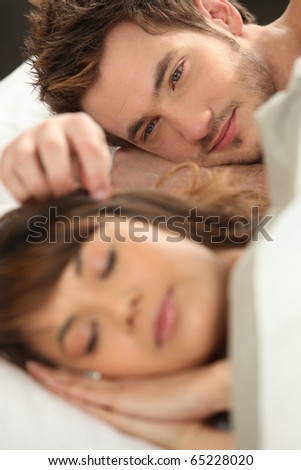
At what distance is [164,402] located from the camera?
0.70 meters

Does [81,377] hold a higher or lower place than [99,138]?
lower

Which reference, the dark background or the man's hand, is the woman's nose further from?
the dark background

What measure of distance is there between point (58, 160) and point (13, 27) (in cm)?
142

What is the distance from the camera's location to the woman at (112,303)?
0.68 m

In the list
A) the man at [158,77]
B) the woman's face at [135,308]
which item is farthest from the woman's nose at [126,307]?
the man at [158,77]

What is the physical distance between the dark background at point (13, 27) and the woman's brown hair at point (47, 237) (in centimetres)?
129

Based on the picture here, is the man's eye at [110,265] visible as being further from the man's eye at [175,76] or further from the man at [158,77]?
the man's eye at [175,76]

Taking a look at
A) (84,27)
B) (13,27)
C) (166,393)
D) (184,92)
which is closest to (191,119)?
(184,92)

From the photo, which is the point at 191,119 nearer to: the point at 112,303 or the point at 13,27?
the point at 112,303

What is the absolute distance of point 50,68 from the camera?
1.39 meters

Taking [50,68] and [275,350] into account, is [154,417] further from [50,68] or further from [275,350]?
[50,68]

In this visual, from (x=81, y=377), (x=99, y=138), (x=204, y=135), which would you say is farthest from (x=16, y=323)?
(x=204, y=135)

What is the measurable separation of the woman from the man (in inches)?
19.4

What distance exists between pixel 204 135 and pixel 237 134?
0.07 metres
